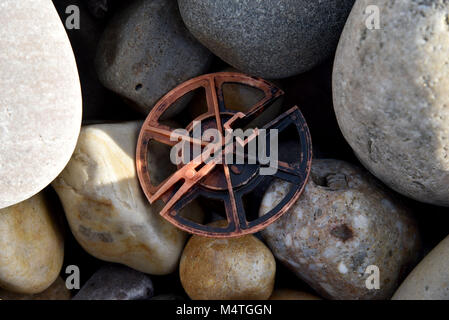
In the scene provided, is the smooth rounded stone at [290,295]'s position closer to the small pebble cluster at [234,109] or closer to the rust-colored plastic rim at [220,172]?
the small pebble cluster at [234,109]

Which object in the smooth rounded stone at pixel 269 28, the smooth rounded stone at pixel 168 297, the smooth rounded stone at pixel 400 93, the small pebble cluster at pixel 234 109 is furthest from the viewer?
the smooth rounded stone at pixel 168 297

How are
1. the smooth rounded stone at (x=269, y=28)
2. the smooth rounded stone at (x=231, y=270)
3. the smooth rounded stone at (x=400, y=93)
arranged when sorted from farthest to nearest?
the smooth rounded stone at (x=231, y=270) → the smooth rounded stone at (x=269, y=28) → the smooth rounded stone at (x=400, y=93)

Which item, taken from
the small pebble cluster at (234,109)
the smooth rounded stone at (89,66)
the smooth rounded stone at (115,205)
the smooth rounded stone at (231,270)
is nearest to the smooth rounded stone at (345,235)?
the small pebble cluster at (234,109)

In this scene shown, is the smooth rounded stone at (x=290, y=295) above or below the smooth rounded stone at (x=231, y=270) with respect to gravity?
below

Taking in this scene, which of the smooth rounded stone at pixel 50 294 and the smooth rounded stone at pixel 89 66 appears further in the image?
the smooth rounded stone at pixel 89 66

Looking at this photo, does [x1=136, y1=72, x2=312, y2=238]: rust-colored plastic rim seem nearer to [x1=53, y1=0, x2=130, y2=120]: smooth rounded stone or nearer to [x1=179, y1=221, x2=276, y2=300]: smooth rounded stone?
[x1=179, y1=221, x2=276, y2=300]: smooth rounded stone

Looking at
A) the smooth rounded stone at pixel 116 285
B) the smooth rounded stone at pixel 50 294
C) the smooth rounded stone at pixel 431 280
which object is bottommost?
the smooth rounded stone at pixel 50 294

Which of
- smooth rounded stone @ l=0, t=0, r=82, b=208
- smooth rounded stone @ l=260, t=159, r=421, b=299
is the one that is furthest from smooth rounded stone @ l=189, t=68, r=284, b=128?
smooth rounded stone @ l=0, t=0, r=82, b=208
